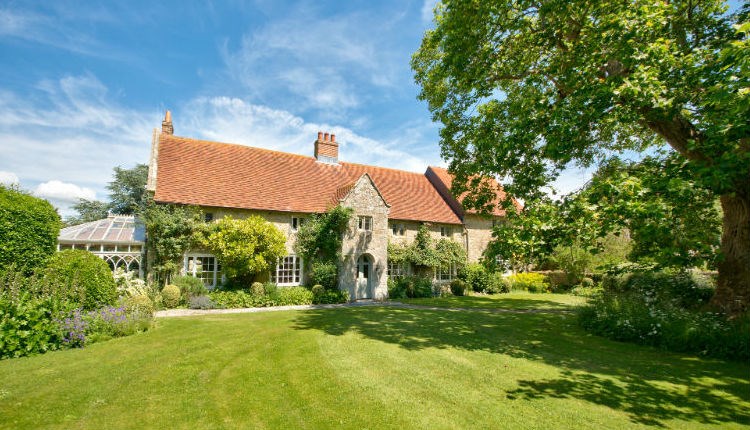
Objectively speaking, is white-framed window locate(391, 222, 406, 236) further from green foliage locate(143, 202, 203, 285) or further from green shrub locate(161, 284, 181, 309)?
green shrub locate(161, 284, 181, 309)

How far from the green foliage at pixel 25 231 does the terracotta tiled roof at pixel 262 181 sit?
4.38 meters

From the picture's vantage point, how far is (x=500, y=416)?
5.73 m

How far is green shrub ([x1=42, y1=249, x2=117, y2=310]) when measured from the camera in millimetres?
12398

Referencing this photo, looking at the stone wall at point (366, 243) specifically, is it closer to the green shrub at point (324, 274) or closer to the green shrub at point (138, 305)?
the green shrub at point (324, 274)

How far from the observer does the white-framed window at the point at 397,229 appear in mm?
24261

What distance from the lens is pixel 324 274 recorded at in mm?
19797

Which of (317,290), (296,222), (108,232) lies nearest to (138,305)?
(108,232)

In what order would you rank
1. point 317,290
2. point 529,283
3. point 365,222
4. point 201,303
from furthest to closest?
point 529,283
point 365,222
point 317,290
point 201,303

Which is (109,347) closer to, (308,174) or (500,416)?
(500,416)

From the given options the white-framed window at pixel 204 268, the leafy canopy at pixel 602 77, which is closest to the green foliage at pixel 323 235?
the white-framed window at pixel 204 268

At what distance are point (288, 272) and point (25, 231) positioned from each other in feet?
35.8

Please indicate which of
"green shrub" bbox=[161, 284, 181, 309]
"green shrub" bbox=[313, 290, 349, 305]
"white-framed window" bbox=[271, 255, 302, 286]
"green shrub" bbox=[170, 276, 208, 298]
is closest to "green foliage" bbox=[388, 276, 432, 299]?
"green shrub" bbox=[313, 290, 349, 305]

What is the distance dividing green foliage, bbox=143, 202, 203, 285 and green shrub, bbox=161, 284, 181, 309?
1431 mm

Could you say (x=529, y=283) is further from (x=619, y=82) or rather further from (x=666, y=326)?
(x=619, y=82)
